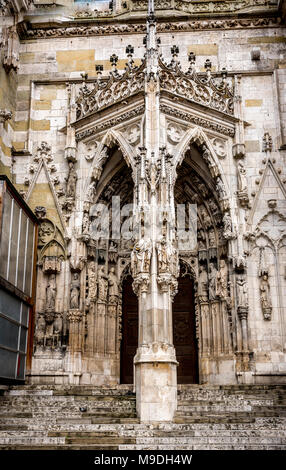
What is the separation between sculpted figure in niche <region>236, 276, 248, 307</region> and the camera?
12.0m

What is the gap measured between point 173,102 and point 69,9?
5085 mm

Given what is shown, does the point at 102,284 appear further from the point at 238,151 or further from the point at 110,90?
the point at 110,90

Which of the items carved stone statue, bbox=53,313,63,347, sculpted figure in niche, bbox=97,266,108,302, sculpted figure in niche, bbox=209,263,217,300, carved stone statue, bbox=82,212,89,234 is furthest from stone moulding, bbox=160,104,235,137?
carved stone statue, bbox=53,313,63,347

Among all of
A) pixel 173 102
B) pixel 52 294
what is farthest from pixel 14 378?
pixel 173 102

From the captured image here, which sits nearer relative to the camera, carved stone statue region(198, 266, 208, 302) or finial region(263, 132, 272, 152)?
carved stone statue region(198, 266, 208, 302)

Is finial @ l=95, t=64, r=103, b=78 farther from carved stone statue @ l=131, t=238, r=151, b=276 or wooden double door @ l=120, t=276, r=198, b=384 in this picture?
carved stone statue @ l=131, t=238, r=151, b=276

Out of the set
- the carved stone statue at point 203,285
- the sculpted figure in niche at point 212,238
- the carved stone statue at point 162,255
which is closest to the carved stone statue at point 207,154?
the sculpted figure in niche at point 212,238

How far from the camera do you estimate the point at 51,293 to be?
12344mm

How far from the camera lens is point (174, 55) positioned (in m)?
13.5

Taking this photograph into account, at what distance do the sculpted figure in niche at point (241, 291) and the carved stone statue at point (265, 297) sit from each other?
41 centimetres

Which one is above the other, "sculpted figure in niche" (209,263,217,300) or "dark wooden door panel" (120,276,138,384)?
"sculpted figure in niche" (209,263,217,300)

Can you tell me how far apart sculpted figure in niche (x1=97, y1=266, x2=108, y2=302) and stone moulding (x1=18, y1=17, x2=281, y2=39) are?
267 inches

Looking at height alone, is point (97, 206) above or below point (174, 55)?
below

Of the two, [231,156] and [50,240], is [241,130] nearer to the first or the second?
[231,156]
